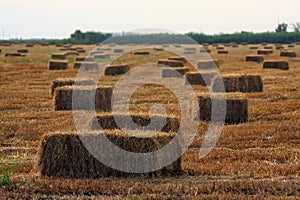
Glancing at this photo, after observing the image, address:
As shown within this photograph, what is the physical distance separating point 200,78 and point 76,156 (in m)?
19.6

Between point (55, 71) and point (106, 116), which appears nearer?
point (106, 116)

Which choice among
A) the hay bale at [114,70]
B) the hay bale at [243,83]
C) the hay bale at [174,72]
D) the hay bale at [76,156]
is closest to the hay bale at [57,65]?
the hay bale at [114,70]

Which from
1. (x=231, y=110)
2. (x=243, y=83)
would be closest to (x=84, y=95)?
(x=231, y=110)

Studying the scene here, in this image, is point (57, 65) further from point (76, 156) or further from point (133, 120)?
point (76, 156)

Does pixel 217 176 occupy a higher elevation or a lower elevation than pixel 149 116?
lower

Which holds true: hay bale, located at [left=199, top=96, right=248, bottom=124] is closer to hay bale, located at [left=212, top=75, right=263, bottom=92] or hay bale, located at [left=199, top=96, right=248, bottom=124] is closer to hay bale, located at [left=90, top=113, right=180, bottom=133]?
hay bale, located at [left=90, top=113, right=180, bottom=133]

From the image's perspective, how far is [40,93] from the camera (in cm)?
2794

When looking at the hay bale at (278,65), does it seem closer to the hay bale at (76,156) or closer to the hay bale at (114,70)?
the hay bale at (114,70)

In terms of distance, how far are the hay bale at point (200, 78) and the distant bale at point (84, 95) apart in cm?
972

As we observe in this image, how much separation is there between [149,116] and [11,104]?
37.6ft

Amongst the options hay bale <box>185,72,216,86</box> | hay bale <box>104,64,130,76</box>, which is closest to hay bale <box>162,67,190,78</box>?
hay bale <box>104,64,130,76</box>

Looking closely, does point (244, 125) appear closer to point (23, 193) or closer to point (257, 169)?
point (257, 169)

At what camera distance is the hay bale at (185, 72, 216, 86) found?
3042 centimetres

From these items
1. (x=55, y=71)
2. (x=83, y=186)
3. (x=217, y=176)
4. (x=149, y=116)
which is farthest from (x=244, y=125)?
(x=55, y=71)
